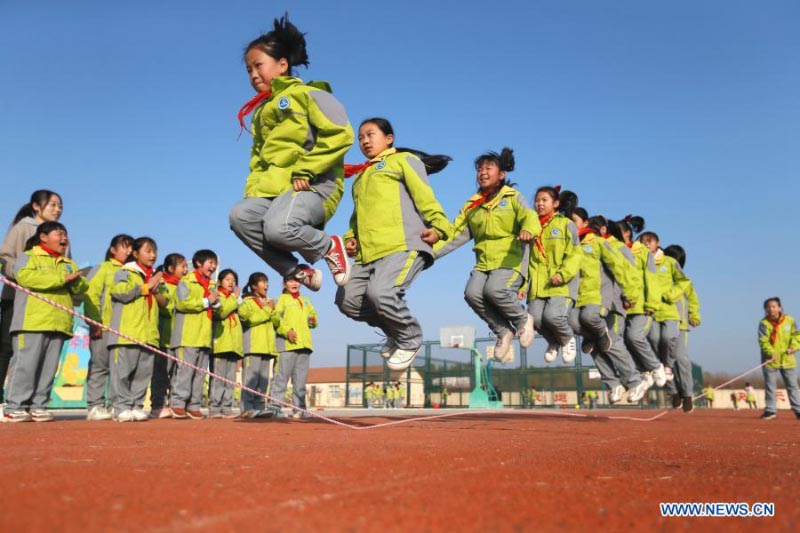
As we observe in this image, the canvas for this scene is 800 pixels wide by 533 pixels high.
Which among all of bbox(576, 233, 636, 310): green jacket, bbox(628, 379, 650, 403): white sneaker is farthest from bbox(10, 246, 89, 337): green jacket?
bbox(628, 379, 650, 403): white sneaker

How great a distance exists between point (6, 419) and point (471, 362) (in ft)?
55.6

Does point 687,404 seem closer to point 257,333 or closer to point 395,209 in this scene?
point 257,333

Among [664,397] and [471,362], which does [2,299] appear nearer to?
[471,362]

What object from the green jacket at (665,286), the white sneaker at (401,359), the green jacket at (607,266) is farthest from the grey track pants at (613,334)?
the white sneaker at (401,359)

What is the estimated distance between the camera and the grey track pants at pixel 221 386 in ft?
27.8

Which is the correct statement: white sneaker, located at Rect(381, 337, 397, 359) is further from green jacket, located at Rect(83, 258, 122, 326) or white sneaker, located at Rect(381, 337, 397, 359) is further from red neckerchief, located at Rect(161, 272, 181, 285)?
red neckerchief, located at Rect(161, 272, 181, 285)

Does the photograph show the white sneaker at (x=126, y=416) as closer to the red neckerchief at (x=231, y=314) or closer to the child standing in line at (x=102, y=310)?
the child standing in line at (x=102, y=310)

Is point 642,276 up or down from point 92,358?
up

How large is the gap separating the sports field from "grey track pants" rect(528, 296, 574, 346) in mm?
3525

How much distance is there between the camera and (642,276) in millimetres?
8742

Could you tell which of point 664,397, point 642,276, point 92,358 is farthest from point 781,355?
point 664,397

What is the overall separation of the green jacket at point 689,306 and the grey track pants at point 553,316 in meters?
4.35

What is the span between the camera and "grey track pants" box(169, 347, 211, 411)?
7.60 meters

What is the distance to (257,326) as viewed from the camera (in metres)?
8.84
